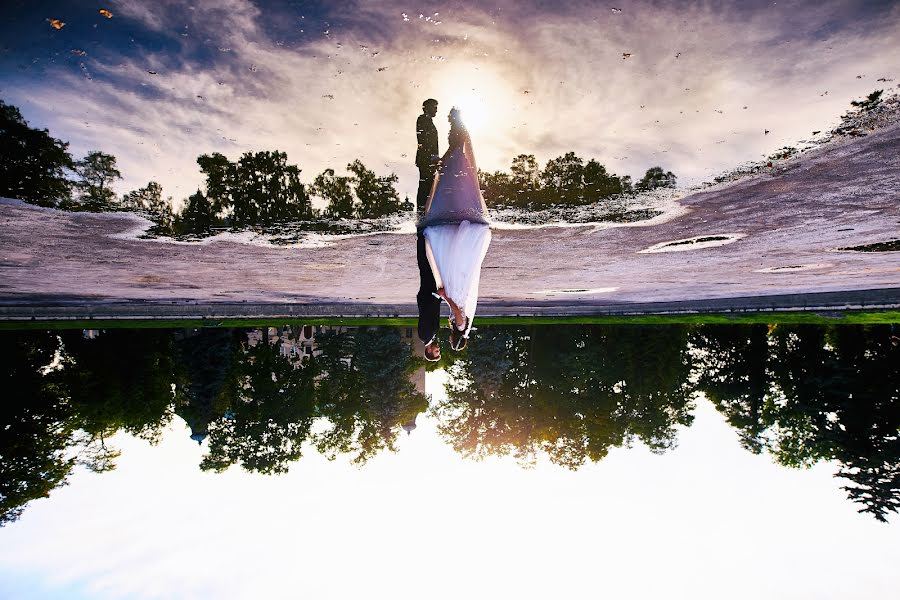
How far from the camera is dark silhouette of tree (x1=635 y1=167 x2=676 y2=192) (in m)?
3.83

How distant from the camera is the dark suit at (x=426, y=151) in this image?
3082 millimetres

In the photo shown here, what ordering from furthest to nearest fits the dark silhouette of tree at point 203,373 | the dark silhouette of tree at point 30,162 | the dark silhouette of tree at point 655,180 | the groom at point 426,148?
the dark silhouette of tree at point 203,373
the dark silhouette of tree at point 655,180
the dark silhouette of tree at point 30,162
the groom at point 426,148

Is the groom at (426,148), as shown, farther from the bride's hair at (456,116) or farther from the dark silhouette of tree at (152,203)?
the dark silhouette of tree at (152,203)

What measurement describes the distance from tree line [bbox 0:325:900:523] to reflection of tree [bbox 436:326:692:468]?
0.07 m

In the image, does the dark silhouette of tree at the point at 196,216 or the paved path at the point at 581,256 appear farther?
the dark silhouette of tree at the point at 196,216

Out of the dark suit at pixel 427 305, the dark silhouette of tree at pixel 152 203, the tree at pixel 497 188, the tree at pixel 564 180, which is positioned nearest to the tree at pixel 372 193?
the dark suit at pixel 427 305

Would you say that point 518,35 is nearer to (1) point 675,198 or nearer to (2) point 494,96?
(2) point 494,96

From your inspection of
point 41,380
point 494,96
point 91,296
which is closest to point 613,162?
point 494,96

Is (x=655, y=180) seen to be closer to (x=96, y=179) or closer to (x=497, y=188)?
(x=497, y=188)

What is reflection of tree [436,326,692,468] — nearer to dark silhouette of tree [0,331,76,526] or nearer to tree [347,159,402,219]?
tree [347,159,402,219]

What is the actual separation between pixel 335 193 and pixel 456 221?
2.02m

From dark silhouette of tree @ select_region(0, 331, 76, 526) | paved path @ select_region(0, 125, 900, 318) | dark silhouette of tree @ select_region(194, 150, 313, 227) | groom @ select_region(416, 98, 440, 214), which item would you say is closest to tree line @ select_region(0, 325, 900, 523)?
dark silhouette of tree @ select_region(0, 331, 76, 526)

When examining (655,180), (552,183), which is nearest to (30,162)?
(552,183)

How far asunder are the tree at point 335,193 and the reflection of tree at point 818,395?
61.2 feet
